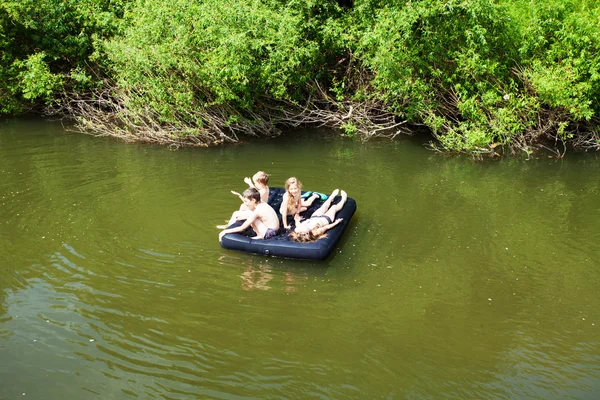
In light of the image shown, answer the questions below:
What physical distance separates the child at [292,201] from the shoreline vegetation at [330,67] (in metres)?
4.86

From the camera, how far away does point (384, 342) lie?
250 inches

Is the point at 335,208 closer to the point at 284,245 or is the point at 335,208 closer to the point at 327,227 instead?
the point at 327,227

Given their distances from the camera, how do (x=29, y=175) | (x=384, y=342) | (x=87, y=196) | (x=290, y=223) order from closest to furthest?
1. (x=384, y=342)
2. (x=290, y=223)
3. (x=87, y=196)
4. (x=29, y=175)

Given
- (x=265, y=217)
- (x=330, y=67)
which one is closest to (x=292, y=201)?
(x=265, y=217)

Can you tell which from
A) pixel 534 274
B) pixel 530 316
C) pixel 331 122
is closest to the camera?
pixel 530 316

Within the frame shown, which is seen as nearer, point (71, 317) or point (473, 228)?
point (71, 317)

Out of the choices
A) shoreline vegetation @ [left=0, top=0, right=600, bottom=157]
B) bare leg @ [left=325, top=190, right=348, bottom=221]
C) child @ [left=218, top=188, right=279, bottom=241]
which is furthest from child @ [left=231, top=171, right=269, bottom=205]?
shoreline vegetation @ [left=0, top=0, right=600, bottom=157]

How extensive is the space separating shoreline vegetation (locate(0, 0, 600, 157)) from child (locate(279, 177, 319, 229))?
486cm

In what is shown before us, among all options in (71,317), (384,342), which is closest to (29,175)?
(71,317)

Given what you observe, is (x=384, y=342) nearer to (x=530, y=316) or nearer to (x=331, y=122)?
(x=530, y=316)

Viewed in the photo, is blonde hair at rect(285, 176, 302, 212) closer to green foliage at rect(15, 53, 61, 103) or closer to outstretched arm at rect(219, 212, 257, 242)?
outstretched arm at rect(219, 212, 257, 242)

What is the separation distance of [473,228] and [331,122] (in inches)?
300

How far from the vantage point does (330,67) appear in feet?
50.5

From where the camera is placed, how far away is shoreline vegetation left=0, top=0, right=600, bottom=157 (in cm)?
1226
